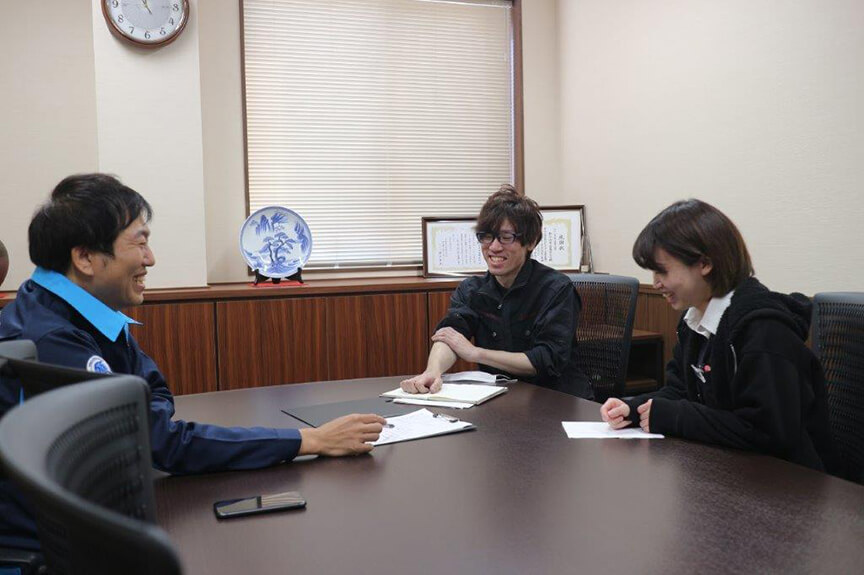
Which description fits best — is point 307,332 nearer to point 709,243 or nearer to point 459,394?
point 459,394

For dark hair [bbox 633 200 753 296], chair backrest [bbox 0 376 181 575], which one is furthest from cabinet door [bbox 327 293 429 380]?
chair backrest [bbox 0 376 181 575]

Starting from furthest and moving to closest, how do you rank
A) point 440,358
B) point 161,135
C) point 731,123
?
point 161,135, point 731,123, point 440,358

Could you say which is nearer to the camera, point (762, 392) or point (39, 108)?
point (762, 392)

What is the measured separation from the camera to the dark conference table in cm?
99

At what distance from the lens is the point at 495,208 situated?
265 cm

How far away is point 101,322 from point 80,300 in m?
0.06

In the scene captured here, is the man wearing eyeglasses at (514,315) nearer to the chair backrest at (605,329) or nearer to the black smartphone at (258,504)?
the chair backrest at (605,329)

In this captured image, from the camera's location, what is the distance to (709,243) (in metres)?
1.71

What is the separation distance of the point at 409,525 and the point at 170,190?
277cm

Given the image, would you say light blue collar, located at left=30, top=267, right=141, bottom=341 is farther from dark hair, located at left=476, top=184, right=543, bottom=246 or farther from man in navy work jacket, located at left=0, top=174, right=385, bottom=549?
dark hair, located at left=476, top=184, right=543, bottom=246

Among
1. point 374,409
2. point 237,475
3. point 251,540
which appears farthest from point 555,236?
point 251,540

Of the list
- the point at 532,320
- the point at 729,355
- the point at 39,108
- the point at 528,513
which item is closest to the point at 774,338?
the point at 729,355

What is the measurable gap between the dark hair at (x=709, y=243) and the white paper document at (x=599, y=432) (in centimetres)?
38

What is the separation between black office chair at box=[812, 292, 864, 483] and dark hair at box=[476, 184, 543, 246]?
1031 millimetres
